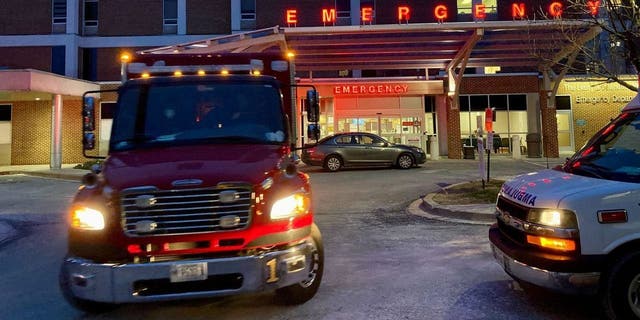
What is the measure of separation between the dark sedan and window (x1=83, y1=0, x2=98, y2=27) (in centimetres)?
1766

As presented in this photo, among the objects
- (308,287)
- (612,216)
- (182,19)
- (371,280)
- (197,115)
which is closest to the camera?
(612,216)

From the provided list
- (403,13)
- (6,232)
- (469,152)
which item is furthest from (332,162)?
(6,232)

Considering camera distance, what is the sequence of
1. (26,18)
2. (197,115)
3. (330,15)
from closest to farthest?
1. (197,115)
2. (330,15)
3. (26,18)

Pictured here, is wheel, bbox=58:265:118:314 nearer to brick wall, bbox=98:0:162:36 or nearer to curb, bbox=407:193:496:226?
curb, bbox=407:193:496:226

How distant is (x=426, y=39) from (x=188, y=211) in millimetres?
18048

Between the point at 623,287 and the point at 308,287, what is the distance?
258 centimetres

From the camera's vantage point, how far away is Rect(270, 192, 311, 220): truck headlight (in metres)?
3.83

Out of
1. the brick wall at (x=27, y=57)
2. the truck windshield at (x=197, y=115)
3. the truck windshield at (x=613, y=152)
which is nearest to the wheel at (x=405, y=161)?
the truck windshield at (x=613, y=152)

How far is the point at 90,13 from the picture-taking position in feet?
89.1

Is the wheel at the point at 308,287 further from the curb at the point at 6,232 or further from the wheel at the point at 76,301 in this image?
the curb at the point at 6,232

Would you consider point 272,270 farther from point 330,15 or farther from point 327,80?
point 327,80

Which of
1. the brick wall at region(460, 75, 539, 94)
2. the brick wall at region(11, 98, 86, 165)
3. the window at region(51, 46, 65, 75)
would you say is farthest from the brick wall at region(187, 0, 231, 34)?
the brick wall at region(460, 75, 539, 94)

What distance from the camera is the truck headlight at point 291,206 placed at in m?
3.83

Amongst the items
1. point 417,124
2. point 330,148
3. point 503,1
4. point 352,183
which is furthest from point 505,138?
point 352,183
